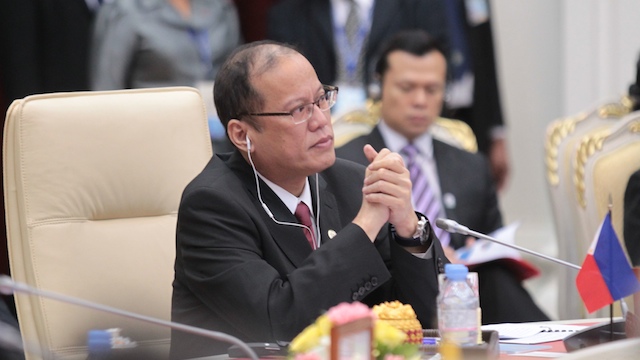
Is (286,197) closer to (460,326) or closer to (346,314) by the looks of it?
(460,326)

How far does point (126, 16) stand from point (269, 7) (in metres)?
0.88

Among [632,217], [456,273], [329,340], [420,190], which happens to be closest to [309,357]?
[329,340]

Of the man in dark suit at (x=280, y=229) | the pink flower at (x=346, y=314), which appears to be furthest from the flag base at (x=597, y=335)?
the pink flower at (x=346, y=314)

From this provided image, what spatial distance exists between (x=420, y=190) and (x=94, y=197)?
65.0 inches

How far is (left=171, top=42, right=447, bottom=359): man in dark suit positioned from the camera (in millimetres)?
2244

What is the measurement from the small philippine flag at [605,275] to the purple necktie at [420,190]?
1.81 meters

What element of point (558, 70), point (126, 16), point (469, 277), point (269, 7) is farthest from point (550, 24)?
point (469, 277)

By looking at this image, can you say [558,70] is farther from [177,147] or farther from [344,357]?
[344,357]

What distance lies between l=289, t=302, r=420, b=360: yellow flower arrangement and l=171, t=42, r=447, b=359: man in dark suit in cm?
67

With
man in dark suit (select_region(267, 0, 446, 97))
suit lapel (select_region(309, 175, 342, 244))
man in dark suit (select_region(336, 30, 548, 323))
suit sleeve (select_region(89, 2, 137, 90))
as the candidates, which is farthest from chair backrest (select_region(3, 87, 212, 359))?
man in dark suit (select_region(267, 0, 446, 97))

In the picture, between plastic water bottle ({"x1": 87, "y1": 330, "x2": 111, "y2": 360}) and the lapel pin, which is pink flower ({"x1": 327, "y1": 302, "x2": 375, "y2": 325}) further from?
the lapel pin

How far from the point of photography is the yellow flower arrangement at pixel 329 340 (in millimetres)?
1461

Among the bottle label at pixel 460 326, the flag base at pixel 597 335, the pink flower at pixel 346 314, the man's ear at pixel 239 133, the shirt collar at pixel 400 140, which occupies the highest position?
the shirt collar at pixel 400 140

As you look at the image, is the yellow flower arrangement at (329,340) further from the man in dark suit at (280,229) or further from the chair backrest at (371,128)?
the chair backrest at (371,128)
